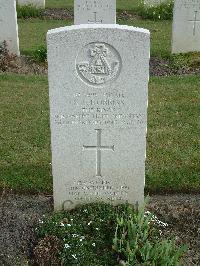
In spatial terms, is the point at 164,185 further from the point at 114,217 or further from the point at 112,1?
the point at 112,1

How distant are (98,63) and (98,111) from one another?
0.44 metres

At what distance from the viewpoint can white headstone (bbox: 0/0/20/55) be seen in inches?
392

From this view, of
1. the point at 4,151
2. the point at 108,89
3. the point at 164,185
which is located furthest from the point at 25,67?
the point at 108,89

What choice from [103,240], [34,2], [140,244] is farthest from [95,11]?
[140,244]

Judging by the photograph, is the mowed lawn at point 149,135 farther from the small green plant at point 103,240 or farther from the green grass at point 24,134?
the small green plant at point 103,240

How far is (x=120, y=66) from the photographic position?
13.5ft

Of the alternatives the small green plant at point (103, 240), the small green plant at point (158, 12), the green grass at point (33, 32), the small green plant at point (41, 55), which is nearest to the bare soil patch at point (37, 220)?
the small green plant at point (103, 240)

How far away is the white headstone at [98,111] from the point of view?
4.04 metres

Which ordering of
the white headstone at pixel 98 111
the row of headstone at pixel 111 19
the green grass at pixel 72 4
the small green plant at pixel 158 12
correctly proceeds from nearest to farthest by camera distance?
1. the white headstone at pixel 98 111
2. the row of headstone at pixel 111 19
3. the small green plant at pixel 158 12
4. the green grass at pixel 72 4

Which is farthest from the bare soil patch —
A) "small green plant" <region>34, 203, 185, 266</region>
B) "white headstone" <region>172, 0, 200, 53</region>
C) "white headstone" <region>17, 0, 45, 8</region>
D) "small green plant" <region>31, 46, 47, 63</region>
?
"white headstone" <region>17, 0, 45, 8</region>

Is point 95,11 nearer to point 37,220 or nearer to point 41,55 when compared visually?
point 41,55

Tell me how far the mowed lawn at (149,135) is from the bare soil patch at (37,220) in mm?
238

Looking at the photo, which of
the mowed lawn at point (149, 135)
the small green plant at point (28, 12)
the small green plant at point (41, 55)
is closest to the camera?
the mowed lawn at point (149, 135)

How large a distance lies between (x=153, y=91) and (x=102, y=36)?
14.9 feet
